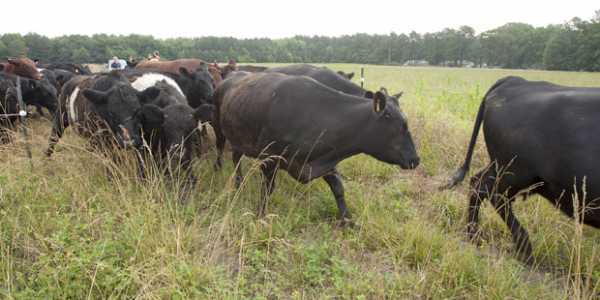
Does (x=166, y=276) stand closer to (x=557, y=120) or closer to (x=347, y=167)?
(x=557, y=120)

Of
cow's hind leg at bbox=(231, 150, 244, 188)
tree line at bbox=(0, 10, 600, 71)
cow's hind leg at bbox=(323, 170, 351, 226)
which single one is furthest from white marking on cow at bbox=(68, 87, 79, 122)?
tree line at bbox=(0, 10, 600, 71)

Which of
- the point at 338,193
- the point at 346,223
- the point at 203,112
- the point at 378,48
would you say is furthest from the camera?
the point at 378,48

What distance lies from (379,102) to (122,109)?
11.0ft

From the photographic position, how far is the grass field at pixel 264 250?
Answer: 8.99 ft

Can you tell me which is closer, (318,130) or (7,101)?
(318,130)

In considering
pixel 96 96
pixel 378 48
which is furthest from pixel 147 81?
pixel 378 48

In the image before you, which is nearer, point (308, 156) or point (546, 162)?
point (546, 162)

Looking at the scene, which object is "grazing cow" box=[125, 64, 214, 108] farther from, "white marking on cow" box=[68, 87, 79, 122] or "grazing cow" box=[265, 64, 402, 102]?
"white marking on cow" box=[68, 87, 79, 122]

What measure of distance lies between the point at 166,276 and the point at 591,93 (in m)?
3.85

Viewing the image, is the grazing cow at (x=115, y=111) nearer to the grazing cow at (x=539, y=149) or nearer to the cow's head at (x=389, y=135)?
the cow's head at (x=389, y=135)

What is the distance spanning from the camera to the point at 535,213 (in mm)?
4168

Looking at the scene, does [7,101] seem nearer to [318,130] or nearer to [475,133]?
[318,130]

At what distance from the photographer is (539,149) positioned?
3.27 metres

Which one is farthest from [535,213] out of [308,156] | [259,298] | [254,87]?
[254,87]
